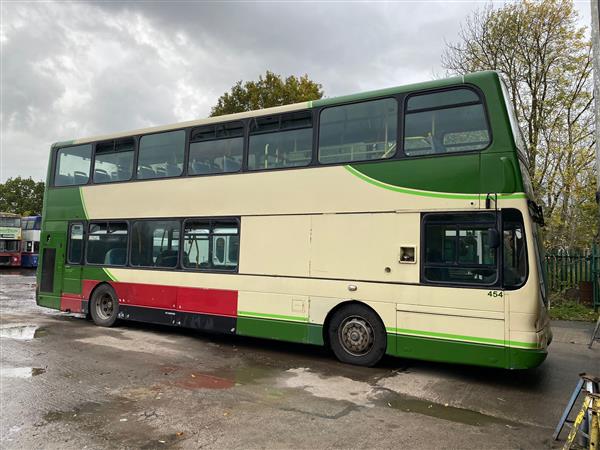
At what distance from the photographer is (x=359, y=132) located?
731 centimetres

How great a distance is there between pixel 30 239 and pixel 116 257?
25.7 meters

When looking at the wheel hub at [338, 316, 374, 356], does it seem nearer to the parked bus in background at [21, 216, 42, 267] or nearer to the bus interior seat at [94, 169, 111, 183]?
the bus interior seat at [94, 169, 111, 183]

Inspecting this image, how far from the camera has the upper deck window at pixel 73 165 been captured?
426 inches

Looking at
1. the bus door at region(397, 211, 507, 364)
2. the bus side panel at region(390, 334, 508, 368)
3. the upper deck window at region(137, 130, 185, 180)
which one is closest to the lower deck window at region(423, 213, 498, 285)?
the bus door at region(397, 211, 507, 364)

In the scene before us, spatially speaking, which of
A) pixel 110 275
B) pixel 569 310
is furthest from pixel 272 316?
pixel 569 310

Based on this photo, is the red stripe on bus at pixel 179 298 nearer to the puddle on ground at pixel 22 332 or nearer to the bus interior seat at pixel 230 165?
the puddle on ground at pixel 22 332

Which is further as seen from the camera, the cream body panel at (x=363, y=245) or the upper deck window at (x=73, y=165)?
the upper deck window at (x=73, y=165)

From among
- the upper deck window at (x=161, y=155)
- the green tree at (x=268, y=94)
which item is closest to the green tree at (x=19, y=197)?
the green tree at (x=268, y=94)

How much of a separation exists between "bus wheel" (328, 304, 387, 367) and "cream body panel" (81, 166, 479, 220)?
5.40 ft

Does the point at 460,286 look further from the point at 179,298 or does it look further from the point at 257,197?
the point at 179,298

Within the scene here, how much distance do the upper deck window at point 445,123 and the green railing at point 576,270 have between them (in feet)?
28.0

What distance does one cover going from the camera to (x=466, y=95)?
6.47 m

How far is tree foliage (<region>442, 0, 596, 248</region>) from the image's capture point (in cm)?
1483

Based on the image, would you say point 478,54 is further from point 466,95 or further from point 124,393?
point 124,393
